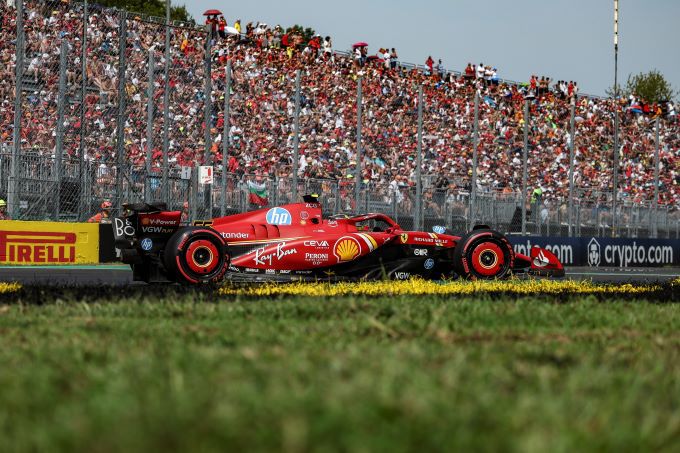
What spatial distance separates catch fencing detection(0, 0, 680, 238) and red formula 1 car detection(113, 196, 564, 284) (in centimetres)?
658

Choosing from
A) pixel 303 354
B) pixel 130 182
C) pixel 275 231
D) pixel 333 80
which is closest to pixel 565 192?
pixel 333 80

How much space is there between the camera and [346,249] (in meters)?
13.7

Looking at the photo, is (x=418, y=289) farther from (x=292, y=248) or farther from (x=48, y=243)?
(x=48, y=243)

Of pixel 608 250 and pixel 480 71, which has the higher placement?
pixel 480 71

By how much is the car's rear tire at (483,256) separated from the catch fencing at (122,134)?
26.6 feet

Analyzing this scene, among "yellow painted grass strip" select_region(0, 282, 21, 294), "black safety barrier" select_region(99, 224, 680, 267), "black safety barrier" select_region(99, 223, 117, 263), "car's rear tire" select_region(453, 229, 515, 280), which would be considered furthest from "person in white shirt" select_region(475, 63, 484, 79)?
"yellow painted grass strip" select_region(0, 282, 21, 294)

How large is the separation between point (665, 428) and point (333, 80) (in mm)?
29075

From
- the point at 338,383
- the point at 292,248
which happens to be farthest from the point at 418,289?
the point at 338,383

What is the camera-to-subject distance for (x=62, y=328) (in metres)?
5.93

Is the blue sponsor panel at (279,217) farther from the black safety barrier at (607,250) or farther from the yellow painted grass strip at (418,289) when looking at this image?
the black safety barrier at (607,250)

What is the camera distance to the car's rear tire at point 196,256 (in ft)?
41.6

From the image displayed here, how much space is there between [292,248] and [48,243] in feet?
27.7

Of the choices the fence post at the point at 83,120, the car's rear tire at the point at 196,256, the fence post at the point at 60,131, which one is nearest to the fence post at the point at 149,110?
the fence post at the point at 83,120

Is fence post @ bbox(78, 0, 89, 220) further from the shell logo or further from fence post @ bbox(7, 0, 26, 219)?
the shell logo
